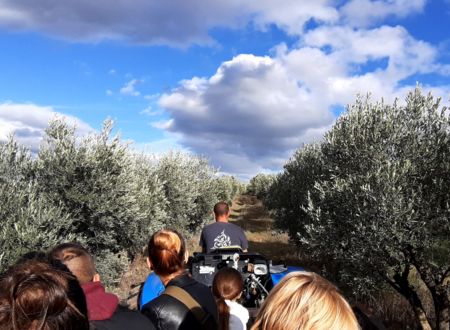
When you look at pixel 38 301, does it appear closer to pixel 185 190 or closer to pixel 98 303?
pixel 98 303

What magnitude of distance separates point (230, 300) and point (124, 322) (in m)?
2.13

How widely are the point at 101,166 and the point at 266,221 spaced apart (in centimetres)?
2388

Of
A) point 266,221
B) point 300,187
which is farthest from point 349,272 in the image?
point 266,221

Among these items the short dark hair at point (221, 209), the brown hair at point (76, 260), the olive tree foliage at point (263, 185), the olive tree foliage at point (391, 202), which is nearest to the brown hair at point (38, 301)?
the brown hair at point (76, 260)

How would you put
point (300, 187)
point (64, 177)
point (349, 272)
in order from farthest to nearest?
point (300, 187)
point (64, 177)
point (349, 272)

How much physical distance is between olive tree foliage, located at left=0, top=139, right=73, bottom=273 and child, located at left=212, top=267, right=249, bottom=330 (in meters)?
5.22

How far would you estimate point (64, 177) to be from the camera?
11.0 metres

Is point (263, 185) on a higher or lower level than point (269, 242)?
higher

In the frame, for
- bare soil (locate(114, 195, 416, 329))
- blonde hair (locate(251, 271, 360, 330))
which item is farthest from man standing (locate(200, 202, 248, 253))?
blonde hair (locate(251, 271, 360, 330))

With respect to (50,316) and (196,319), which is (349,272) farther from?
(50,316)

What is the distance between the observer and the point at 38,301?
5.05 ft

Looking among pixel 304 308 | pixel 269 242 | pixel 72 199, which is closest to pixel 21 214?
pixel 72 199

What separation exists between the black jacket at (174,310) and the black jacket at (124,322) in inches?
15.7

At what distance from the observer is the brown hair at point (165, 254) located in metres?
3.37
